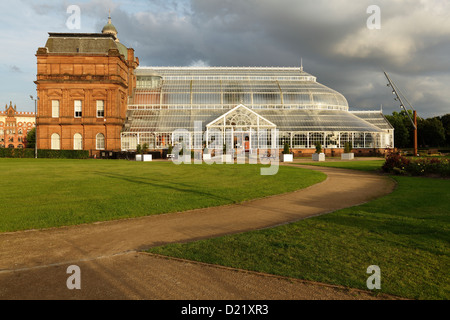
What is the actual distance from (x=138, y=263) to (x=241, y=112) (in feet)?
146

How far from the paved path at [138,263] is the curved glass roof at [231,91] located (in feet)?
154

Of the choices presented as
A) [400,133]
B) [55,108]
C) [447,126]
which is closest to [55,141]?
[55,108]

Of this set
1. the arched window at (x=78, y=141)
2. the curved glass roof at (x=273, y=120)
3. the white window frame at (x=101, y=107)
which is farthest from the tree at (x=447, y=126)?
the arched window at (x=78, y=141)

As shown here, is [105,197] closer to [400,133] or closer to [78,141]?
[78,141]

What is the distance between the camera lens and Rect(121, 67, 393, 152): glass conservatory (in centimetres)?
4981

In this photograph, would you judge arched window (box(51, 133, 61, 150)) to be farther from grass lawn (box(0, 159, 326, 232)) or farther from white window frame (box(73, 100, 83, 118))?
grass lawn (box(0, 159, 326, 232))

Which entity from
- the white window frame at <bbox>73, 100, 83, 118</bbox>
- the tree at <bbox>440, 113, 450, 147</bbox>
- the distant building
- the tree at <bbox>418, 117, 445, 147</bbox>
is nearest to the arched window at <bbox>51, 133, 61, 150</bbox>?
the white window frame at <bbox>73, 100, 83, 118</bbox>

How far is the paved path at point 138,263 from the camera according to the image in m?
4.94

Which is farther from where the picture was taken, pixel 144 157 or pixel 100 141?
pixel 100 141

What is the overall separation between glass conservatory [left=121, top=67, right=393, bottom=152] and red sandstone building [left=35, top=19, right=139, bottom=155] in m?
3.97

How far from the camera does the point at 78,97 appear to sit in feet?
171

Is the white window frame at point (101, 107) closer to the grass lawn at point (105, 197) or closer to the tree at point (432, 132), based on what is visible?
the grass lawn at point (105, 197)
